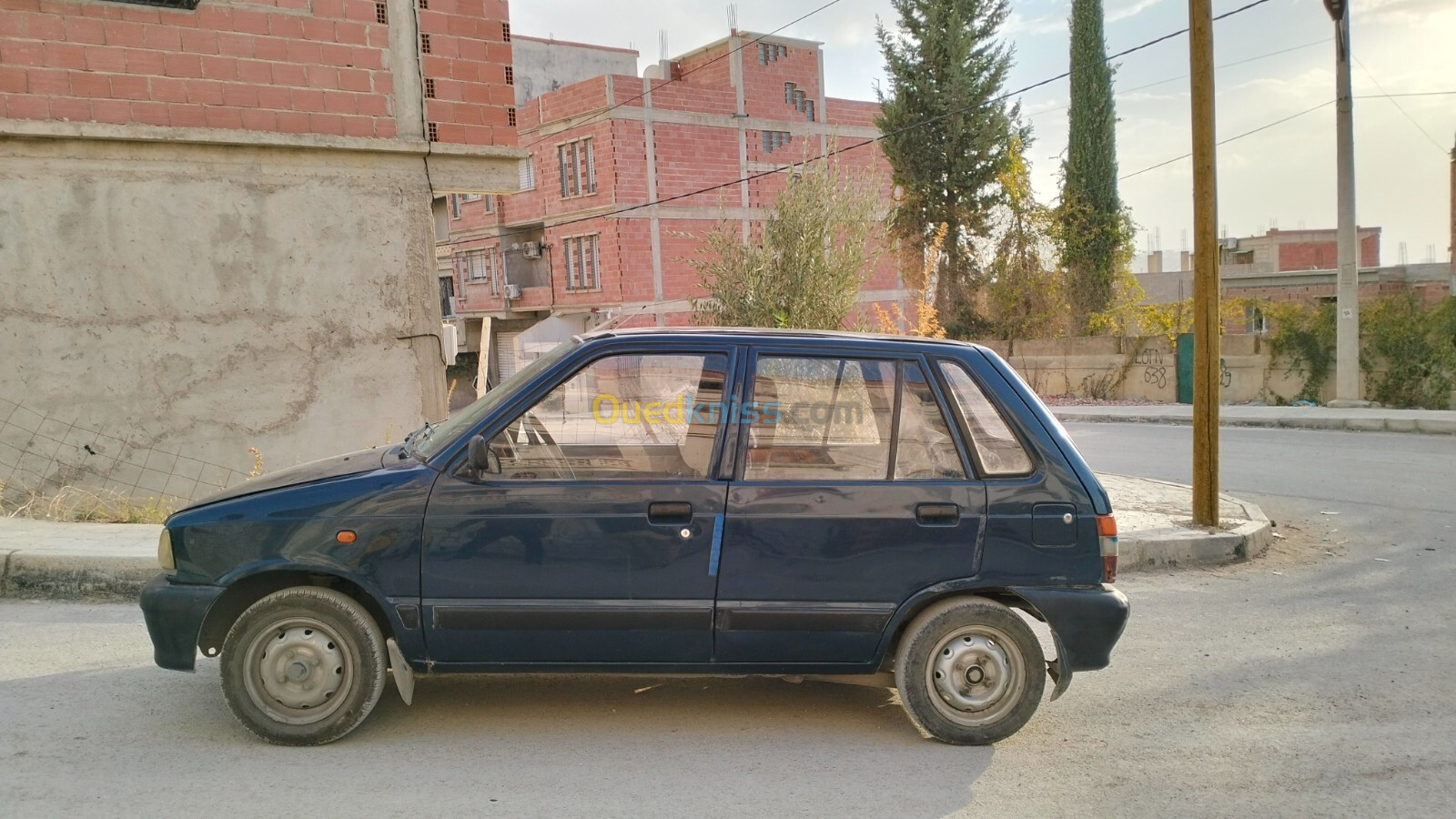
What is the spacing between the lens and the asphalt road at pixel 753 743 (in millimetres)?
3754

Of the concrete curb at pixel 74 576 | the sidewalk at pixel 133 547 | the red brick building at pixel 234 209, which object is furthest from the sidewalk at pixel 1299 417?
the concrete curb at pixel 74 576

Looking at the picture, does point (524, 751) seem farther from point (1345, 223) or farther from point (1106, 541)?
point (1345, 223)

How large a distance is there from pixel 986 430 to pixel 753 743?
1651 mm

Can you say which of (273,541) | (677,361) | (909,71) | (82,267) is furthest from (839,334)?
(909,71)

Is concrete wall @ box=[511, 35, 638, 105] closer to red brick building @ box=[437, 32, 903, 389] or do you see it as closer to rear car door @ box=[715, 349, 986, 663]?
red brick building @ box=[437, 32, 903, 389]

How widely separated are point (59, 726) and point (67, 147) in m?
5.93

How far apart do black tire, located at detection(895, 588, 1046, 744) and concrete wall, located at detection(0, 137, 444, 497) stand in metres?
6.61

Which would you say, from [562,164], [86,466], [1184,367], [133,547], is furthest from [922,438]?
[562,164]

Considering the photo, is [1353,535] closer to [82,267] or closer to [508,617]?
[508,617]

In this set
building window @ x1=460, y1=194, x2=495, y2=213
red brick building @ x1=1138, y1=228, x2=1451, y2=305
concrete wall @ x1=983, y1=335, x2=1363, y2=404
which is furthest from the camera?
building window @ x1=460, y1=194, x2=495, y2=213

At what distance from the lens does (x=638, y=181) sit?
120ft

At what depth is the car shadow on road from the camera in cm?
374

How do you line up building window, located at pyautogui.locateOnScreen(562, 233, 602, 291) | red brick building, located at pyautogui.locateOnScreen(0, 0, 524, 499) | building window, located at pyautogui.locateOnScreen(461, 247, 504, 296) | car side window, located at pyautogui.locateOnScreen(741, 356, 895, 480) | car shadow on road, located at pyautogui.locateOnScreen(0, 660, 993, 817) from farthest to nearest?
building window, located at pyautogui.locateOnScreen(461, 247, 504, 296)
building window, located at pyautogui.locateOnScreen(562, 233, 602, 291)
red brick building, located at pyautogui.locateOnScreen(0, 0, 524, 499)
car side window, located at pyautogui.locateOnScreen(741, 356, 895, 480)
car shadow on road, located at pyautogui.locateOnScreen(0, 660, 993, 817)

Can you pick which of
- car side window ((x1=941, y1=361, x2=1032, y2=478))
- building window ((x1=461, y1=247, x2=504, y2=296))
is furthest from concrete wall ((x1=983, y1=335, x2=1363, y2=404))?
building window ((x1=461, y1=247, x2=504, y2=296))
